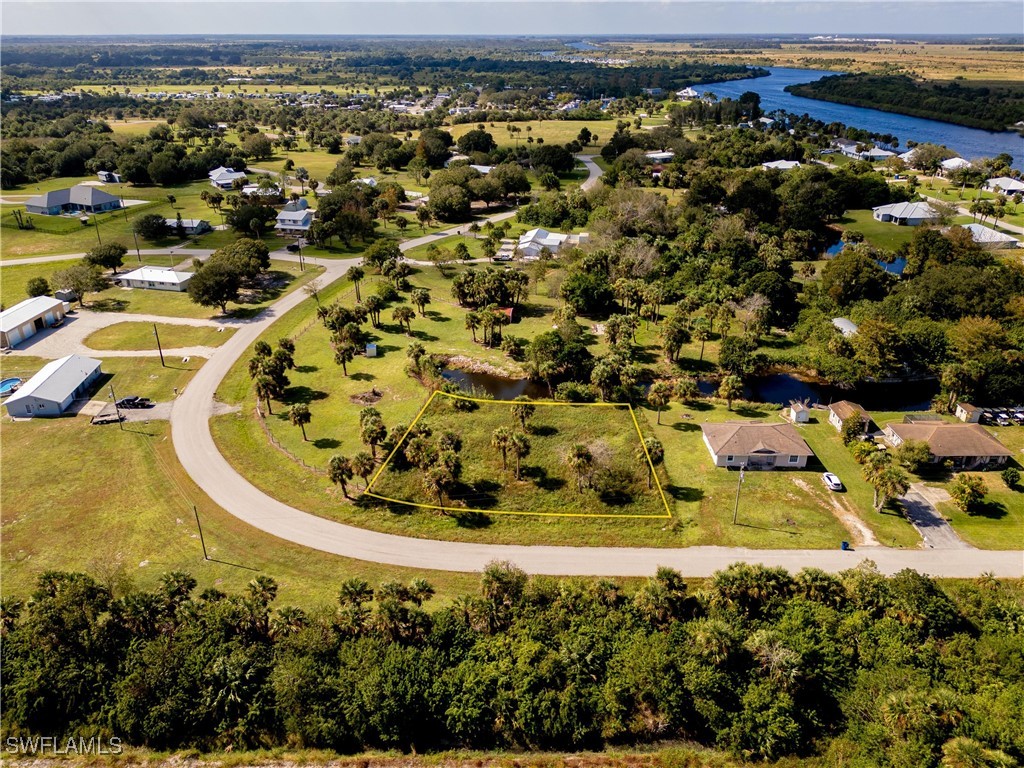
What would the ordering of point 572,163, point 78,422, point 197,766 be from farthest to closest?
point 572,163 → point 78,422 → point 197,766

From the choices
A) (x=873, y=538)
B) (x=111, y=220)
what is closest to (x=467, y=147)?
(x=111, y=220)

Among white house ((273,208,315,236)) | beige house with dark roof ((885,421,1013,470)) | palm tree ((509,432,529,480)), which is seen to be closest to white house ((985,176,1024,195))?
beige house with dark roof ((885,421,1013,470))

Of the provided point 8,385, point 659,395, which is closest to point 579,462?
point 659,395

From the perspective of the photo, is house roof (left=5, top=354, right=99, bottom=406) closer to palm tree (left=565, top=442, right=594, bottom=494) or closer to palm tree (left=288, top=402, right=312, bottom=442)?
palm tree (left=288, top=402, right=312, bottom=442)

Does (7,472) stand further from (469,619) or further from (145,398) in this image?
(469,619)

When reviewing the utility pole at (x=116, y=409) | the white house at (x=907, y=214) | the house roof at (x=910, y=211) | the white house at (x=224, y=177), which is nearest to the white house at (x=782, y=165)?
the white house at (x=907, y=214)

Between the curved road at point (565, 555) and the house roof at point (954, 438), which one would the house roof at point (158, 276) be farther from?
the house roof at point (954, 438)
